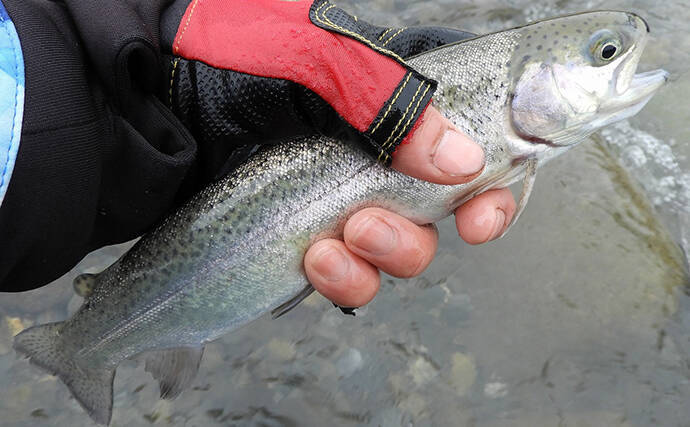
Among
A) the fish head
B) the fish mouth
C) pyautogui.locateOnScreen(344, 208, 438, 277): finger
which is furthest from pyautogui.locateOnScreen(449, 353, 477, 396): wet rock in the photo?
the fish mouth

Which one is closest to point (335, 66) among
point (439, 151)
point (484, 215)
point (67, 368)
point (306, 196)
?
point (439, 151)

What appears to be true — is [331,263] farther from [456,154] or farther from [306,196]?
[456,154]

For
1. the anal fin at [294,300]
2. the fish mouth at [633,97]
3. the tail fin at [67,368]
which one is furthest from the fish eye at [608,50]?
the tail fin at [67,368]

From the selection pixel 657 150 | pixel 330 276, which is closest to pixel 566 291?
pixel 657 150

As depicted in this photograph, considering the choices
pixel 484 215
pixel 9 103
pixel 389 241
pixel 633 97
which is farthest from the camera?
A: pixel 484 215

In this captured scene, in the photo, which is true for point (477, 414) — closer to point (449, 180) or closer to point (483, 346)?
point (483, 346)

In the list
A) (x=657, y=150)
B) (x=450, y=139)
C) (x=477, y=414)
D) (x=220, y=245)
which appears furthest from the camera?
(x=657, y=150)
